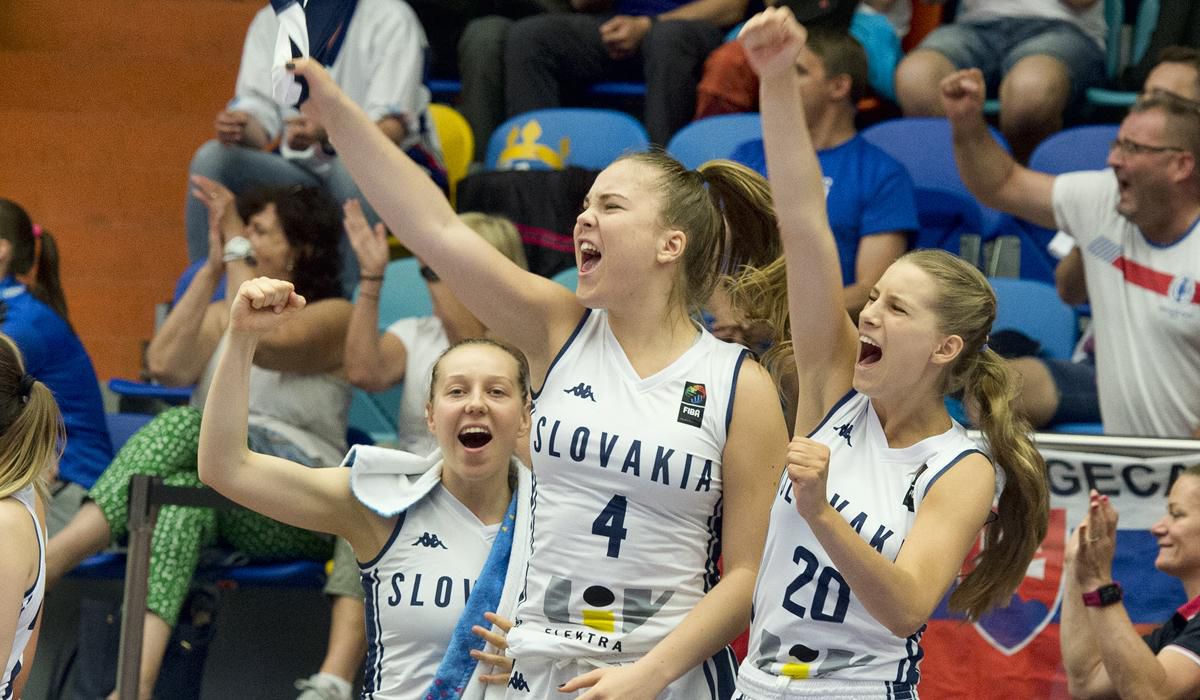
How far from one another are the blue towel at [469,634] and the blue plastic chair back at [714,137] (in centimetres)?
279

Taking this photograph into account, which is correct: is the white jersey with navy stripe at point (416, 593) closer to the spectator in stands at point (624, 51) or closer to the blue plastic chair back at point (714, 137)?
the blue plastic chair back at point (714, 137)

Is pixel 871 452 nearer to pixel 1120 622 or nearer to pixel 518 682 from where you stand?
pixel 518 682

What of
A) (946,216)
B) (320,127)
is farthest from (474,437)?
(946,216)

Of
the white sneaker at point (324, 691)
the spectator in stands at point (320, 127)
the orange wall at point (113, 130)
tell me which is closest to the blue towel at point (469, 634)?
the white sneaker at point (324, 691)

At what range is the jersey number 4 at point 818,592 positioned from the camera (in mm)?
2500

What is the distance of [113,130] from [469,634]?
4780mm

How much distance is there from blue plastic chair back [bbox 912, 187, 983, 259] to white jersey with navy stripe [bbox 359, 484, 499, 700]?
2.83 metres

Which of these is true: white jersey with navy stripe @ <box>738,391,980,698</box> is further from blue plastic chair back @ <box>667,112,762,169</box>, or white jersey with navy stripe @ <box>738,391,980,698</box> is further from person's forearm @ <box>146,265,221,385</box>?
blue plastic chair back @ <box>667,112,762,169</box>

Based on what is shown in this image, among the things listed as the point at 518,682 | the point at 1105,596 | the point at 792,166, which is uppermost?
the point at 792,166

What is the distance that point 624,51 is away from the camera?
6.30 metres

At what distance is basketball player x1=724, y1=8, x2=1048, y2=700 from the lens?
2404 millimetres

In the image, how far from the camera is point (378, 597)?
312 cm

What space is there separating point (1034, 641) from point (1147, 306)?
118 centimetres

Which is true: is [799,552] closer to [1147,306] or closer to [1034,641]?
[1034,641]
